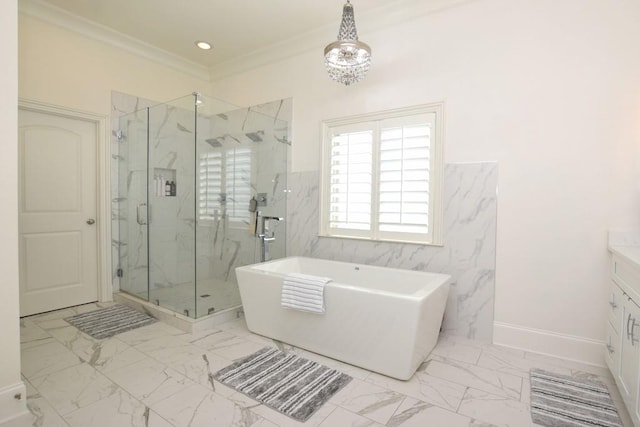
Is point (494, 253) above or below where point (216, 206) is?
below

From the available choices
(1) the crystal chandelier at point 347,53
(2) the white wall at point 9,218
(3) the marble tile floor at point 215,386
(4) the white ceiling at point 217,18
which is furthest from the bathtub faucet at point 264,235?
(2) the white wall at point 9,218

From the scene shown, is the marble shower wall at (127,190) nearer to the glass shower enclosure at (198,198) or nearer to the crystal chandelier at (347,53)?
the glass shower enclosure at (198,198)

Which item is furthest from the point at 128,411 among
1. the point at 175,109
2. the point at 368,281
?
the point at 175,109

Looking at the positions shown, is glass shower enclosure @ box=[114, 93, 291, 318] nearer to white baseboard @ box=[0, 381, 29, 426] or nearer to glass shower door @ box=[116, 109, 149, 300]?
glass shower door @ box=[116, 109, 149, 300]

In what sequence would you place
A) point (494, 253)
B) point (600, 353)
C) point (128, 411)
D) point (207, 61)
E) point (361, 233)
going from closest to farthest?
point (128, 411) < point (600, 353) < point (494, 253) < point (361, 233) < point (207, 61)

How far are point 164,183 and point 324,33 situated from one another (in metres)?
2.30

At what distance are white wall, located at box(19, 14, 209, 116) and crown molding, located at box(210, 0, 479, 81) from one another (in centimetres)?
83

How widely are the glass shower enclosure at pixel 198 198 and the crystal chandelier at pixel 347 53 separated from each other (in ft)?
4.22

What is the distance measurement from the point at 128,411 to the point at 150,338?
1.05m

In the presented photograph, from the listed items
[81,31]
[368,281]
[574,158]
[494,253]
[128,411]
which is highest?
[81,31]

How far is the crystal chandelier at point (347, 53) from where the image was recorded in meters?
2.46

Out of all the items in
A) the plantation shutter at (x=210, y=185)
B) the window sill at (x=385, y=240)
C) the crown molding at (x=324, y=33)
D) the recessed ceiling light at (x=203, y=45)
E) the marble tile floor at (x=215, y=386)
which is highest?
the recessed ceiling light at (x=203, y=45)

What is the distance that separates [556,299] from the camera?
2.52 metres

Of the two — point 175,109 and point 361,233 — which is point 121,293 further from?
point 361,233
